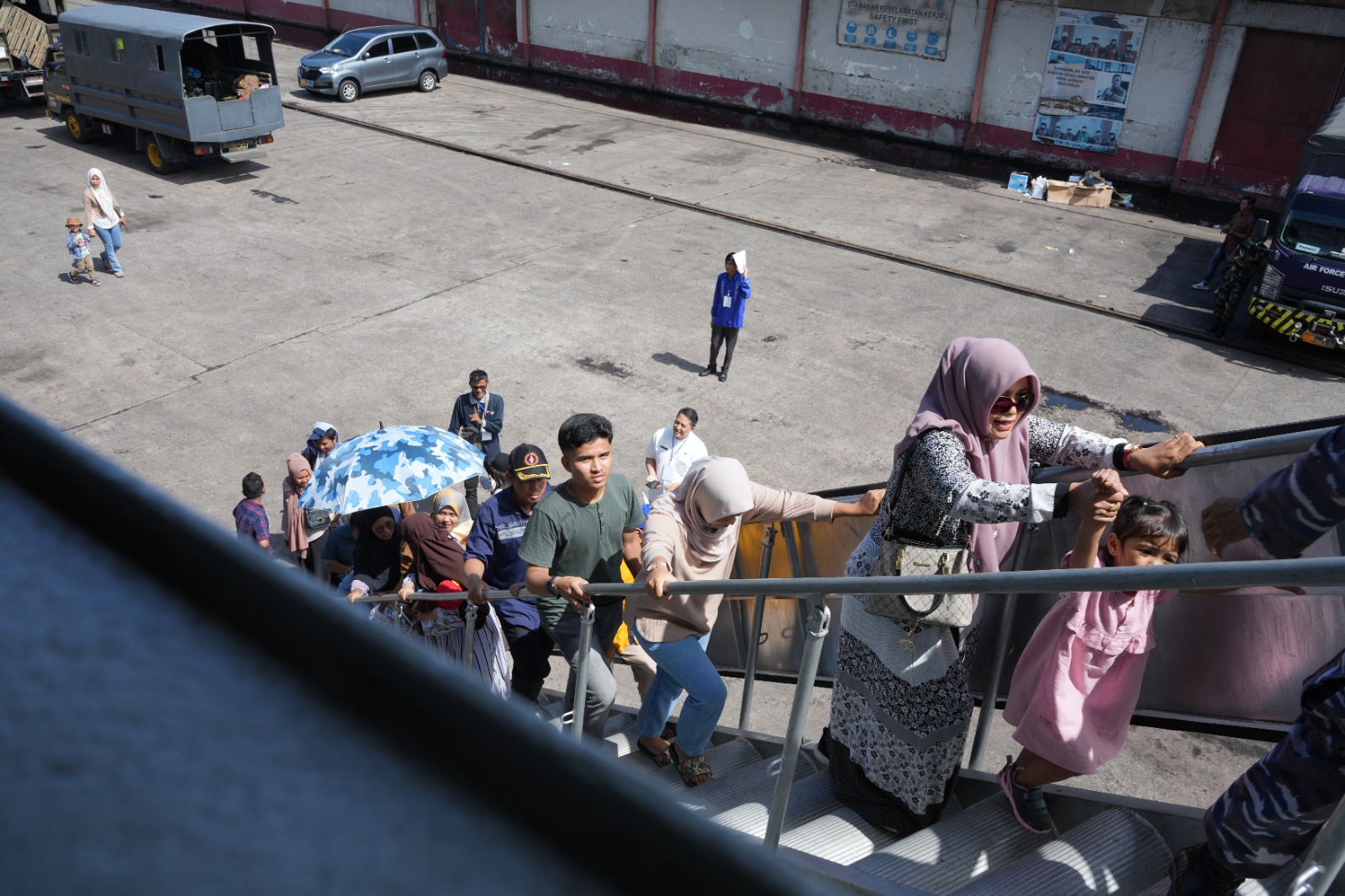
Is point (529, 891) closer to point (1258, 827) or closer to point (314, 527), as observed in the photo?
point (1258, 827)

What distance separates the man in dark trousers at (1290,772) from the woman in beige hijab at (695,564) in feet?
6.03

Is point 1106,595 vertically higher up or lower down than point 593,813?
lower down

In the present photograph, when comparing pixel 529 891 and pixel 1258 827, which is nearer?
pixel 529 891

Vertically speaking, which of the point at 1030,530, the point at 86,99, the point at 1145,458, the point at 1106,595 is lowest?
the point at 86,99

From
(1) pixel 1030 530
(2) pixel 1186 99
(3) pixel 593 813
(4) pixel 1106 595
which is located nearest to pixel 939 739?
(4) pixel 1106 595

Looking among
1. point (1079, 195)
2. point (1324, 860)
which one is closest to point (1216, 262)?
point (1079, 195)

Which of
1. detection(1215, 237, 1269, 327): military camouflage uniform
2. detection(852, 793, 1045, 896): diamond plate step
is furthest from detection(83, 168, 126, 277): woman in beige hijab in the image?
detection(1215, 237, 1269, 327): military camouflage uniform

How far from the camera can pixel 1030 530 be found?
12.9 ft

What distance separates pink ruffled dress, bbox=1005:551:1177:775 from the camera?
3074 mm

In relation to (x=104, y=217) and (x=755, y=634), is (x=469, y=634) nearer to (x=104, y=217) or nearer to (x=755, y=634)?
(x=755, y=634)

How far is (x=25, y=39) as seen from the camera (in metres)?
21.5

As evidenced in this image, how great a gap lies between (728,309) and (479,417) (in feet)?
11.8

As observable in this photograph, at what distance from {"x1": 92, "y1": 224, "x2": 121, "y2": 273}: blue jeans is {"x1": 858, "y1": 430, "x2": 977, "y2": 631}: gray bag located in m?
14.0

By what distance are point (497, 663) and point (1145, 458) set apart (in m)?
3.05
